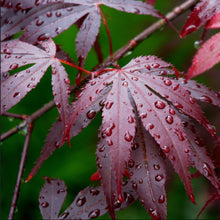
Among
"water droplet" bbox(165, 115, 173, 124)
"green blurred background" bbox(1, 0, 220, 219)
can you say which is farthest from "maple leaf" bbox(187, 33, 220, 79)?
"green blurred background" bbox(1, 0, 220, 219)

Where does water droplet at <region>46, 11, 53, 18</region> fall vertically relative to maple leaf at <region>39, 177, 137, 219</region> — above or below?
above

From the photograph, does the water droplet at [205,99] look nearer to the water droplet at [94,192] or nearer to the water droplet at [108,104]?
the water droplet at [108,104]

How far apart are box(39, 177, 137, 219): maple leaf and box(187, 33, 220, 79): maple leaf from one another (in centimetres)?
39

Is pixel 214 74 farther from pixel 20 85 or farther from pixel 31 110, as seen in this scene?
pixel 31 110

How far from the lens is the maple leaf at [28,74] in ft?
2.05

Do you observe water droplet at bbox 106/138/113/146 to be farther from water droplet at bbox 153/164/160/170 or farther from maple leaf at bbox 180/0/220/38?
maple leaf at bbox 180/0/220/38

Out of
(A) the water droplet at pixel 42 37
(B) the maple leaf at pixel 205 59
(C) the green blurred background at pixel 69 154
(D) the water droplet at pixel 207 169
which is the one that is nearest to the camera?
(B) the maple leaf at pixel 205 59

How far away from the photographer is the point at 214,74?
51.4 inches

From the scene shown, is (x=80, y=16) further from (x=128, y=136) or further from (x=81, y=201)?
(x=81, y=201)

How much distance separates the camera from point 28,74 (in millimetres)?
675

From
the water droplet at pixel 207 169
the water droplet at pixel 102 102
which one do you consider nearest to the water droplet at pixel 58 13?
the water droplet at pixel 102 102

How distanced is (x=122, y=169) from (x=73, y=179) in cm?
127

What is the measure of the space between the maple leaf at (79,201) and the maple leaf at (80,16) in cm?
37

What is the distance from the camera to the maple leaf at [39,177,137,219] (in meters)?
0.77
